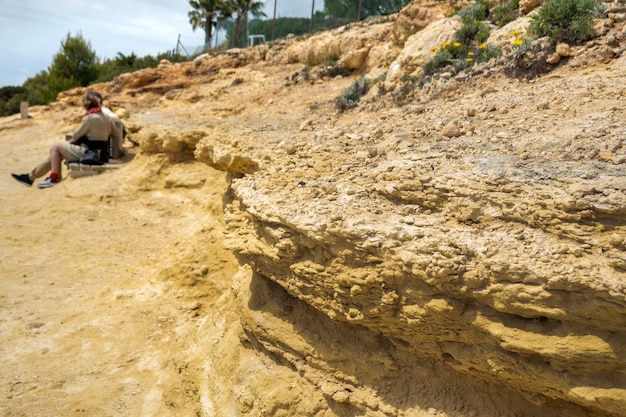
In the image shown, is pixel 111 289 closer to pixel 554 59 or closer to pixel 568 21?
pixel 554 59

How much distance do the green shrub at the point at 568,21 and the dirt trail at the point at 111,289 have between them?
3.94 m

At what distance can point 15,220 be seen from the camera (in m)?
6.09

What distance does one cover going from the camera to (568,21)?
450cm

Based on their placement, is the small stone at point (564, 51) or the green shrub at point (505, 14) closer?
the small stone at point (564, 51)

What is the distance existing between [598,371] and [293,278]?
1.52 m

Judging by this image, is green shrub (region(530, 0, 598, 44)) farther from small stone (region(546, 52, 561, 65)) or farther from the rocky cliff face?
the rocky cliff face

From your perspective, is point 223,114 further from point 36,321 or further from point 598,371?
point 598,371

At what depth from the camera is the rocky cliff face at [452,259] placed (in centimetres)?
181

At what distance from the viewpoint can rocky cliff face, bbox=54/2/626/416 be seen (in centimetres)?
181

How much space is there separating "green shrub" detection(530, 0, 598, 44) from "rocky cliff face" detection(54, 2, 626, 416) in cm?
48

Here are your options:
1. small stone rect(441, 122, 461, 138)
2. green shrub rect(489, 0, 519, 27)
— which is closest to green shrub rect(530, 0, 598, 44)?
green shrub rect(489, 0, 519, 27)

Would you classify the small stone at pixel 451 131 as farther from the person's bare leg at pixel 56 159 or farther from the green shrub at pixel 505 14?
the person's bare leg at pixel 56 159

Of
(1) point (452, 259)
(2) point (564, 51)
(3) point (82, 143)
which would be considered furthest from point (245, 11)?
(1) point (452, 259)

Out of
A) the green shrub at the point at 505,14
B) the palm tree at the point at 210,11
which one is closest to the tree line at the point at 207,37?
the palm tree at the point at 210,11
